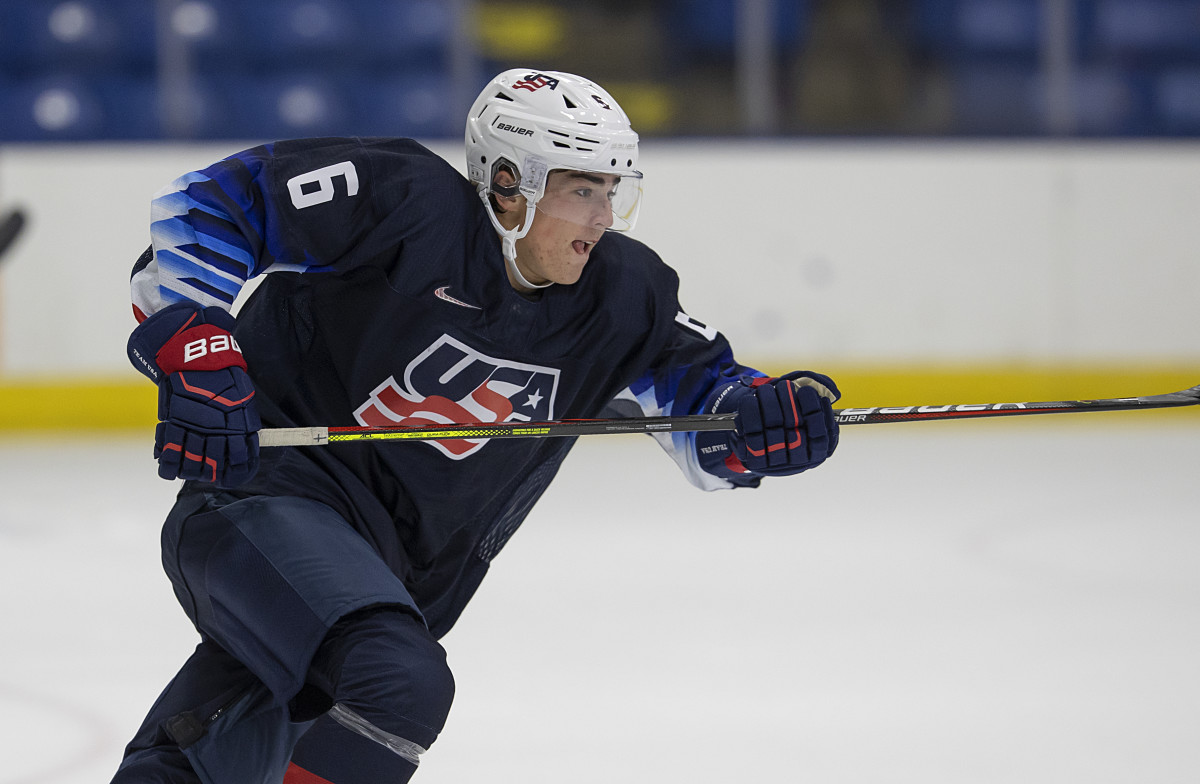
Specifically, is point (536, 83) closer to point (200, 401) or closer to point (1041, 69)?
point (200, 401)

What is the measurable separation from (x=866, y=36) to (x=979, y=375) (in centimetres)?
157

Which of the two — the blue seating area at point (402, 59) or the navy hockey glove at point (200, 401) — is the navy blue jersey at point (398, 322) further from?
the blue seating area at point (402, 59)

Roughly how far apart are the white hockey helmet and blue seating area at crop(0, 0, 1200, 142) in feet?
14.3

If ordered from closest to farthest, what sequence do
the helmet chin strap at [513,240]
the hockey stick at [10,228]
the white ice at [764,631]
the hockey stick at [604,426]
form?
1. the hockey stick at [604,426]
2. the helmet chin strap at [513,240]
3. the white ice at [764,631]
4. the hockey stick at [10,228]

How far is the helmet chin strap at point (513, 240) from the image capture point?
6.32 ft

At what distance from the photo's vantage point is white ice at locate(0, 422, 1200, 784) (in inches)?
95.7

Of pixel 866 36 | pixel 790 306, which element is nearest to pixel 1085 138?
pixel 866 36

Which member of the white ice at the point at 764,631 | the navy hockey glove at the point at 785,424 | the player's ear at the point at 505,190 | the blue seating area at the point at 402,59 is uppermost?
the player's ear at the point at 505,190

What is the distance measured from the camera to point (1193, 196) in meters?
6.29

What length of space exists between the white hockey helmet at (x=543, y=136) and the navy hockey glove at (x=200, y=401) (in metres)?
0.41

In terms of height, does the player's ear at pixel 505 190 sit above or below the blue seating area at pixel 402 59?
above

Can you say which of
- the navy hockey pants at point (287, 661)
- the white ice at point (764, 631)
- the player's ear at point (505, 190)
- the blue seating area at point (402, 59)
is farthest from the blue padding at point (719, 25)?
the navy hockey pants at point (287, 661)

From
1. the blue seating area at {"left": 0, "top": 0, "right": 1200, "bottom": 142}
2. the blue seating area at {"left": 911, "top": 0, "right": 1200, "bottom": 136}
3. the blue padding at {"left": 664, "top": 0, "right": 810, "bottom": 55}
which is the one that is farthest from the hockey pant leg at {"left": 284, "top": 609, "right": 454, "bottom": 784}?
the blue seating area at {"left": 911, "top": 0, "right": 1200, "bottom": 136}

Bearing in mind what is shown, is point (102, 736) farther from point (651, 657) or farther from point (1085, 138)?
point (1085, 138)
